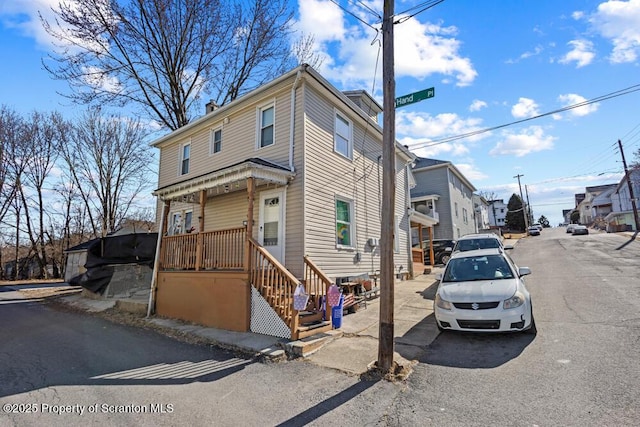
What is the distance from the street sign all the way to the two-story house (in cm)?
380

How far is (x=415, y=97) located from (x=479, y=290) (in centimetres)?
398

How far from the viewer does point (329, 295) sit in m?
7.25

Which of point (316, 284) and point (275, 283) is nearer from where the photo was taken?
point (275, 283)

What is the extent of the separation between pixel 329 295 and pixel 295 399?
130 inches

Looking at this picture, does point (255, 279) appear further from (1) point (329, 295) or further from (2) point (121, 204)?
(2) point (121, 204)

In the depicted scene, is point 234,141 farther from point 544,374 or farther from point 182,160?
point 544,374

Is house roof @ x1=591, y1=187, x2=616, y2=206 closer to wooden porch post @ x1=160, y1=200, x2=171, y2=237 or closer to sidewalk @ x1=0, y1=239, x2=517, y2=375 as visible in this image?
sidewalk @ x1=0, y1=239, x2=517, y2=375

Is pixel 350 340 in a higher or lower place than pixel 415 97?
lower

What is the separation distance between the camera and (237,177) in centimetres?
797

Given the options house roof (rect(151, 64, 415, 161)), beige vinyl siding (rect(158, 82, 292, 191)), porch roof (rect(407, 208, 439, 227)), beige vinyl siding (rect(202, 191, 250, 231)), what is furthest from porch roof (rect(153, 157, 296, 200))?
porch roof (rect(407, 208, 439, 227))

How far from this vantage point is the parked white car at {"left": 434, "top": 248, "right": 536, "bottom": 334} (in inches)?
225

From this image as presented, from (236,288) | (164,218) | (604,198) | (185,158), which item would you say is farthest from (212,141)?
(604,198)

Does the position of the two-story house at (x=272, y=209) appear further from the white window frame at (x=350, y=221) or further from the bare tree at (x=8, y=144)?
the bare tree at (x=8, y=144)

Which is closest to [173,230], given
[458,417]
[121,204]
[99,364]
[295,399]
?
[99,364]
